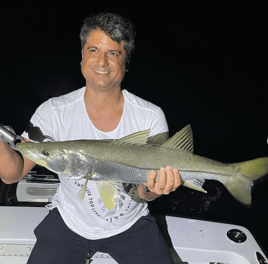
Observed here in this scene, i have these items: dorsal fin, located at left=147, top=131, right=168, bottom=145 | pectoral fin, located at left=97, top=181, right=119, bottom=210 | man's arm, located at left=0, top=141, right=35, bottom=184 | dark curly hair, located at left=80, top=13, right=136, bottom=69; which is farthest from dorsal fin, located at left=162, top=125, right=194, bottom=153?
man's arm, located at left=0, top=141, right=35, bottom=184

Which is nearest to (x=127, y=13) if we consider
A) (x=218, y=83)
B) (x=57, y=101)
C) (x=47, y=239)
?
(x=218, y=83)

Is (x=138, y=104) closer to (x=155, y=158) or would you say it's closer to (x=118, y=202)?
(x=155, y=158)

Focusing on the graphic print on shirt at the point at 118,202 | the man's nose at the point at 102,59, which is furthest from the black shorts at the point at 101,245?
the man's nose at the point at 102,59

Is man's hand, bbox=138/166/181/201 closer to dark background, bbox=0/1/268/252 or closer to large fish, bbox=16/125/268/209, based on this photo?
large fish, bbox=16/125/268/209

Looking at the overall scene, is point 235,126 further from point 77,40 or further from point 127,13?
point 77,40

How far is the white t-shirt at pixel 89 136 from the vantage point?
190 centimetres

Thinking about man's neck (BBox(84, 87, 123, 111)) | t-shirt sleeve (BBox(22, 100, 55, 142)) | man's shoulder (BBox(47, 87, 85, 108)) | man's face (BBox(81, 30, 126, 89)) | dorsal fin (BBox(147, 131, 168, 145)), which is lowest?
t-shirt sleeve (BBox(22, 100, 55, 142))

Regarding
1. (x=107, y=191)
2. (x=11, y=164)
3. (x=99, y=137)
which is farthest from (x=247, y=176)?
(x=11, y=164)

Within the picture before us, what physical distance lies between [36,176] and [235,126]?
4441 mm

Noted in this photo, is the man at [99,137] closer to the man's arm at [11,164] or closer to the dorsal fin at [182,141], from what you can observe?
the man's arm at [11,164]

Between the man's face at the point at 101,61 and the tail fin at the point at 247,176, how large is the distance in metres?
1.09

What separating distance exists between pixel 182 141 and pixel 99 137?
0.61 meters

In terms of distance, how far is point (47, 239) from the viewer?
195cm

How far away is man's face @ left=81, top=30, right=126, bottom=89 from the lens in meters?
1.86
